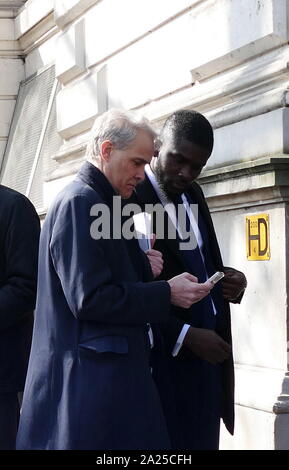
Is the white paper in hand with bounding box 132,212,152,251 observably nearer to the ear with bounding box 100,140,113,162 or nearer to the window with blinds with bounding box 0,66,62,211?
the ear with bounding box 100,140,113,162

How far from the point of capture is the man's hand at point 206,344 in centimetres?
361

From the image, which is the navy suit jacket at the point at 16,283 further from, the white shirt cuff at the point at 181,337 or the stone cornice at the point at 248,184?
the stone cornice at the point at 248,184

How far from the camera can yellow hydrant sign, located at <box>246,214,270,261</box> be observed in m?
4.65

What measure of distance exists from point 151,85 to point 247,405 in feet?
7.42

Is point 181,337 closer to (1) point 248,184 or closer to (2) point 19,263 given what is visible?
(2) point 19,263

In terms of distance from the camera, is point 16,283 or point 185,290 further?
point 16,283

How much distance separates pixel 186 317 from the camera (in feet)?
12.3

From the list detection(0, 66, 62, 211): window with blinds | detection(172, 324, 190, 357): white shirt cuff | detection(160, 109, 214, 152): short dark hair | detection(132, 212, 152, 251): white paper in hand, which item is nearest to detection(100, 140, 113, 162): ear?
detection(132, 212, 152, 251): white paper in hand

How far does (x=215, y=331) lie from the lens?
3838 mm

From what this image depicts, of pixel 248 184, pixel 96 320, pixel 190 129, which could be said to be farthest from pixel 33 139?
pixel 96 320

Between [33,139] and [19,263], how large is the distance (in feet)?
16.9

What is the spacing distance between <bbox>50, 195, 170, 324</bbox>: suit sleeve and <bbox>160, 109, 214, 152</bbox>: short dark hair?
28.6 inches

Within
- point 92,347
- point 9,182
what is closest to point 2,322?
point 92,347
